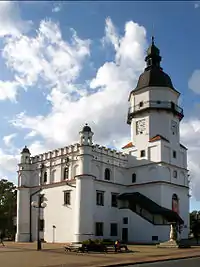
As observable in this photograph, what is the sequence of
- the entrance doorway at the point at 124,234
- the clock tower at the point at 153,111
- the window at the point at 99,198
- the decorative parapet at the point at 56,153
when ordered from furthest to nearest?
the clock tower at the point at 153,111, the decorative parapet at the point at 56,153, the entrance doorway at the point at 124,234, the window at the point at 99,198

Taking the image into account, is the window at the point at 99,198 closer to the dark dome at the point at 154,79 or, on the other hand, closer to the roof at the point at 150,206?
the roof at the point at 150,206

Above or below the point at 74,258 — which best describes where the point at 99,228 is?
below

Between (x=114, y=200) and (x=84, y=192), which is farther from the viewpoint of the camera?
(x=114, y=200)

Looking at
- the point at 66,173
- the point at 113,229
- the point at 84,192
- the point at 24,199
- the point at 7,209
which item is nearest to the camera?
the point at 84,192

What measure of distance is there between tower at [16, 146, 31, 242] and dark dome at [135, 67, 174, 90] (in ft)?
68.4

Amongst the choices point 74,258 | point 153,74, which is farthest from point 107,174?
point 74,258

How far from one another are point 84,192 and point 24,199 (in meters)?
12.8

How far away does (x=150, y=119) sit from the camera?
190 ft

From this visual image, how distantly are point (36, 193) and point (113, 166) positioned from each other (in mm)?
12265

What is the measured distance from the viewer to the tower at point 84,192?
160 feet

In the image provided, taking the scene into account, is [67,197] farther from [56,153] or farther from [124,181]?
[124,181]

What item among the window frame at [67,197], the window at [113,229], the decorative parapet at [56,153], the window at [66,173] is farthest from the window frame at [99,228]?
the decorative parapet at [56,153]

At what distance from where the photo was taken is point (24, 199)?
57.8m

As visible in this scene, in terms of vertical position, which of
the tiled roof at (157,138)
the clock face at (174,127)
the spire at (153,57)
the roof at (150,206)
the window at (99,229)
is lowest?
the window at (99,229)
